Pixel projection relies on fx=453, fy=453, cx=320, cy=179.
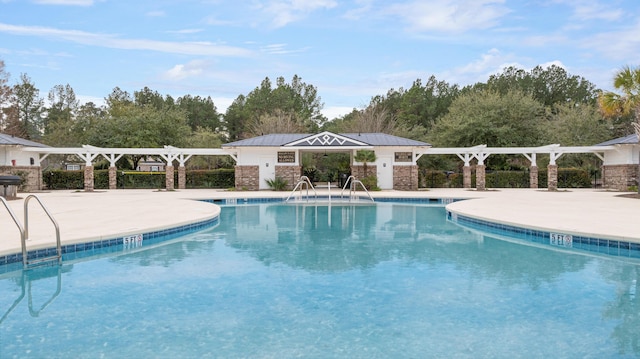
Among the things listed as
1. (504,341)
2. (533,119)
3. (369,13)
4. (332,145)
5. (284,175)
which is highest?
(369,13)

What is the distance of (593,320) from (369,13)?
56.9ft

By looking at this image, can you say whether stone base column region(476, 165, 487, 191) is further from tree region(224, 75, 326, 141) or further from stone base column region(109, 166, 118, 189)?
stone base column region(109, 166, 118, 189)

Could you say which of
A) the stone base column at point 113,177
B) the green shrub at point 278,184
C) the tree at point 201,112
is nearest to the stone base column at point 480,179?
the green shrub at point 278,184

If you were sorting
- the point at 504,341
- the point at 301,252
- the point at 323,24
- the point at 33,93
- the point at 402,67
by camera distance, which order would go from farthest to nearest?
the point at 33,93, the point at 402,67, the point at 323,24, the point at 301,252, the point at 504,341

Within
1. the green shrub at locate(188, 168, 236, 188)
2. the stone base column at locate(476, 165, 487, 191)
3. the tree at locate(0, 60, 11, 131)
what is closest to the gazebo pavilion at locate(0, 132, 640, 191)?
the stone base column at locate(476, 165, 487, 191)

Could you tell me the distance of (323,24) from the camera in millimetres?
21469

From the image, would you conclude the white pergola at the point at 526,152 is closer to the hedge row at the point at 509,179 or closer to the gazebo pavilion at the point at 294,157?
the gazebo pavilion at the point at 294,157

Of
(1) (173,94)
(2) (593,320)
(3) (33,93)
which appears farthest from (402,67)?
(3) (33,93)

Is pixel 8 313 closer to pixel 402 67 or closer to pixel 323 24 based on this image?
pixel 323 24

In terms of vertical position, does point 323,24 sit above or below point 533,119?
above

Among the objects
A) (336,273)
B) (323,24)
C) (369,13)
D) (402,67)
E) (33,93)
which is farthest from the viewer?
(33,93)

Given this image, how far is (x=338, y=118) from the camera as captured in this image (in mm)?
46844

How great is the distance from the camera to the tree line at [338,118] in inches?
1216

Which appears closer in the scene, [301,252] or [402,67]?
[301,252]
